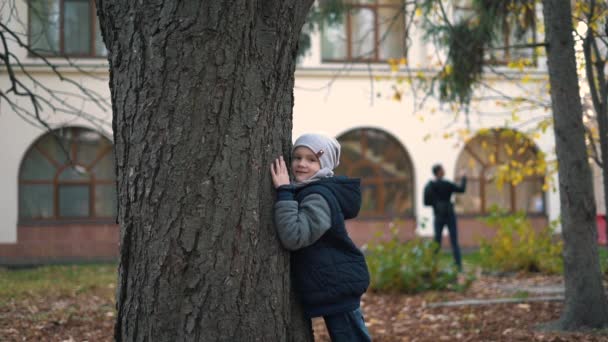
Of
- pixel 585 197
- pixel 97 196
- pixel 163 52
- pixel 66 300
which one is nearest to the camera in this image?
pixel 163 52

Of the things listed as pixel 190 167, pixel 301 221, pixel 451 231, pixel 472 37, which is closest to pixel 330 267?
pixel 301 221

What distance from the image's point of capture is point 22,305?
7094 mm

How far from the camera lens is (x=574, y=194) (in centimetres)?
544

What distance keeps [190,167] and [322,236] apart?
0.78 m

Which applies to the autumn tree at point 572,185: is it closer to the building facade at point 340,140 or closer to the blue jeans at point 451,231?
the blue jeans at point 451,231

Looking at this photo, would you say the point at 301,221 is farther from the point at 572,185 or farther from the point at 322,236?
the point at 572,185

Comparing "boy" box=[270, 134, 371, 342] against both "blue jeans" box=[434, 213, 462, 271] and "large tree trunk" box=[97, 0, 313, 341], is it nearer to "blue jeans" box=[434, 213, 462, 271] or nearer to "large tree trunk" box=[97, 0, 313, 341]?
"large tree trunk" box=[97, 0, 313, 341]

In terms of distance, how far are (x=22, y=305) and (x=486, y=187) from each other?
14.4 meters

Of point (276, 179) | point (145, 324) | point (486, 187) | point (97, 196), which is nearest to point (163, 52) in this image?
point (276, 179)

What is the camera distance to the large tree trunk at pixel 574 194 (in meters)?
5.45

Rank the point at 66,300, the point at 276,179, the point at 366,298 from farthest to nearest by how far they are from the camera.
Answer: the point at 366,298 → the point at 66,300 → the point at 276,179

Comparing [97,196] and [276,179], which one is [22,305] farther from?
[97,196]

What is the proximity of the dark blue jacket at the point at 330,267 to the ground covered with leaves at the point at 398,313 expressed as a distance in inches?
93.6

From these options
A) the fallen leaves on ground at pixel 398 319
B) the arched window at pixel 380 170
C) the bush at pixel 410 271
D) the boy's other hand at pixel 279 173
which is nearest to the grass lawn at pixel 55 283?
the fallen leaves on ground at pixel 398 319
